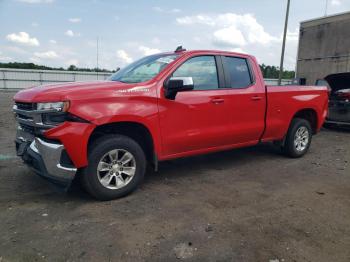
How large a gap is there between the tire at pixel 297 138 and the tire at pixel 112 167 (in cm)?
330

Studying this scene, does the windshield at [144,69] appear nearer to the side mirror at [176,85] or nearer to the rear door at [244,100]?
the side mirror at [176,85]

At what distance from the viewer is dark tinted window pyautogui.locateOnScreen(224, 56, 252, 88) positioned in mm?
5301

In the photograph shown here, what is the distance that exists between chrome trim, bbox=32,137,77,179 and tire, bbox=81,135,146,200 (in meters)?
0.21

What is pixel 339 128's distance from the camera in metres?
10.4

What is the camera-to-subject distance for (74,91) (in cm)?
384

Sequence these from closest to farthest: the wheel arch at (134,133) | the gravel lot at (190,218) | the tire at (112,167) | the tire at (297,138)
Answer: the gravel lot at (190,218)
the tire at (112,167)
the wheel arch at (134,133)
the tire at (297,138)

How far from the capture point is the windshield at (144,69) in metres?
4.61

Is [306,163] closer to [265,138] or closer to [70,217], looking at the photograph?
[265,138]

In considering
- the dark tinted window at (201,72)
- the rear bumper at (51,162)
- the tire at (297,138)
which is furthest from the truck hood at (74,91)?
the tire at (297,138)

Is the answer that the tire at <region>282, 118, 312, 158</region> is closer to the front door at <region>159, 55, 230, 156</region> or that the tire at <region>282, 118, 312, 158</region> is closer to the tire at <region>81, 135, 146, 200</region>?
the front door at <region>159, 55, 230, 156</region>

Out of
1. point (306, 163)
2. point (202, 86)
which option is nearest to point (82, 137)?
point (202, 86)

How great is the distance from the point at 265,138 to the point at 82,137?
136 inches

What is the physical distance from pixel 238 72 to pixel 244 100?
1.60 ft

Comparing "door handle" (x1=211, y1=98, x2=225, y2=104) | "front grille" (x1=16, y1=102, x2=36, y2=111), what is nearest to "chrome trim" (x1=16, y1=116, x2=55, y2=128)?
"front grille" (x1=16, y1=102, x2=36, y2=111)
